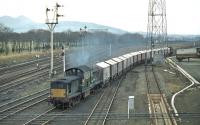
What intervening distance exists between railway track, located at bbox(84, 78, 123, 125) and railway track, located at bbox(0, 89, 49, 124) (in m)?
5.60

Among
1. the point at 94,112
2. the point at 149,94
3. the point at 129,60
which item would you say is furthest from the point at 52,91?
the point at 129,60

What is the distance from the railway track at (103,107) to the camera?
1070 inches

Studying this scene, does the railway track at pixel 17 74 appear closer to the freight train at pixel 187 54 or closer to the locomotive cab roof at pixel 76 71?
the locomotive cab roof at pixel 76 71

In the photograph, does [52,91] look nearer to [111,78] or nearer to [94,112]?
[94,112]

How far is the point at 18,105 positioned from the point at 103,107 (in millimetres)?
7543

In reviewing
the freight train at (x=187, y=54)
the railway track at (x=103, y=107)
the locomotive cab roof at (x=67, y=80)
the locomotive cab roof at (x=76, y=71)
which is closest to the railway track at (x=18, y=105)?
the locomotive cab roof at (x=67, y=80)

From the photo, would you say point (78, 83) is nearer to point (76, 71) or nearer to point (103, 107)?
point (76, 71)

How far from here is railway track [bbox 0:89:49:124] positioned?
28766mm

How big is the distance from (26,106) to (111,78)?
17.4 metres

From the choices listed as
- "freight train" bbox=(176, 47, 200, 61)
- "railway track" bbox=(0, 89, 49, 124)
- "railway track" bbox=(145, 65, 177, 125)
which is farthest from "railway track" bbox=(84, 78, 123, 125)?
"freight train" bbox=(176, 47, 200, 61)

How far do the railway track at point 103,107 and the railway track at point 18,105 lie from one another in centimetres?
560

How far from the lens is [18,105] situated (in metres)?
33.8

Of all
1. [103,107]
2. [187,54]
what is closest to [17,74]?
[103,107]

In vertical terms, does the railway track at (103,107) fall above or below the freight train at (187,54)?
below
